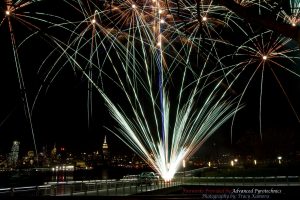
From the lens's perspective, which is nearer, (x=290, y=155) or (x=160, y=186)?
(x=160, y=186)

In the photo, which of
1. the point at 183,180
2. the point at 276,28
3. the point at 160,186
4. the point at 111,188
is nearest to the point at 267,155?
the point at 183,180

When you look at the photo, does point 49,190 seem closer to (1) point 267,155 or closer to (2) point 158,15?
(2) point 158,15

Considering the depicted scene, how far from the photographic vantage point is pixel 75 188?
26188mm

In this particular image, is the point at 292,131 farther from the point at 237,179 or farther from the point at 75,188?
the point at 75,188

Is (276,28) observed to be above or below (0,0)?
below

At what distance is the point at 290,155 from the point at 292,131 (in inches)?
210

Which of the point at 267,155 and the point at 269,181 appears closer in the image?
the point at 269,181

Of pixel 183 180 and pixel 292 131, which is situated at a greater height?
pixel 292 131

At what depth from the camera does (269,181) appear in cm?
3091

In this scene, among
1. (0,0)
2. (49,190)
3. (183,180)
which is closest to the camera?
(0,0)

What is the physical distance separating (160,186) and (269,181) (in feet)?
29.3

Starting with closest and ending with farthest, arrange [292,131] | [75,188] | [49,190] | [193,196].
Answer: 1. [193,196]
2. [49,190]
3. [75,188]
4. [292,131]

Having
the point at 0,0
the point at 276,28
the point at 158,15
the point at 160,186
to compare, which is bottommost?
the point at 160,186

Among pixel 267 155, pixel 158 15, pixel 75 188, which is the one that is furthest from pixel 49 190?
pixel 267 155
